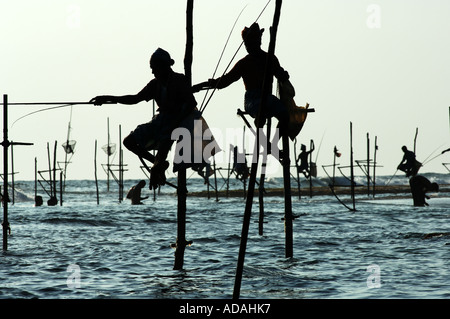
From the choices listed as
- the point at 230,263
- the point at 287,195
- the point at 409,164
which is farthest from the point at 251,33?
the point at 409,164

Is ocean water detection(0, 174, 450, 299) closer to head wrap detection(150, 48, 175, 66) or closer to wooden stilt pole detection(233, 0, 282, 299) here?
wooden stilt pole detection(233, 0, 282, 299)

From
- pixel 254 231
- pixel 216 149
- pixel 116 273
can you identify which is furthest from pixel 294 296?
pixel 254 231

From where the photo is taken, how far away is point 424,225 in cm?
2084

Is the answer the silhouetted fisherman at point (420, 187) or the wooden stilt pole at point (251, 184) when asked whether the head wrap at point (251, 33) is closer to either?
the wooden stilt pole at point (251, 184)

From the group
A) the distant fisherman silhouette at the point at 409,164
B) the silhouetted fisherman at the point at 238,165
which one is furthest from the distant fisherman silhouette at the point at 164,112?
the silhouetted fisherman at the point at 238,165

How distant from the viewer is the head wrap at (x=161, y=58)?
9.73 metres

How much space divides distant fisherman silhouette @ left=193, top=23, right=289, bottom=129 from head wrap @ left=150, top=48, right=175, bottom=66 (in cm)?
60

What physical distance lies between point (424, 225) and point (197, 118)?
40.9ft

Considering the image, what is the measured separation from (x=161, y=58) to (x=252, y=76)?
1.18 meters

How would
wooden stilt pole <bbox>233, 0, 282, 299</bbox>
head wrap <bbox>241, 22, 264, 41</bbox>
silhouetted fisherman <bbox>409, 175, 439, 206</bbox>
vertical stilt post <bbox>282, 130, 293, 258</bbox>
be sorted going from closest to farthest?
wooden stilt pole <bbox>233, 0, 282, 299</bbox>, head wrap <bbox>241, 22, 264, 41</bbox>, vertical stilt post <bbox>282, 130, 293, 258</bbox>, silhouetted fisherman <bbox>409, 175, 439, 206</bbox>

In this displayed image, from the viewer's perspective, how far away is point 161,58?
31.9 feet

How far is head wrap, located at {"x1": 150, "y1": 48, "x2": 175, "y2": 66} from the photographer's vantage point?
383 inches

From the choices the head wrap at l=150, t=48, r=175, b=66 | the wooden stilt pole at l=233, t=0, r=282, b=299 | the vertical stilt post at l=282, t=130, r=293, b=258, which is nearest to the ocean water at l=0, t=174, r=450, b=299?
the vertical stilt post at l=282, t=130, r=293, b=258
